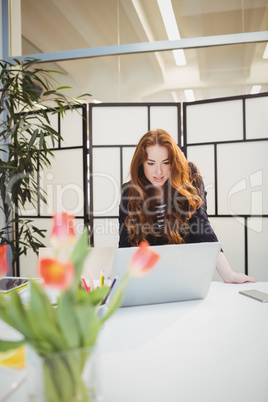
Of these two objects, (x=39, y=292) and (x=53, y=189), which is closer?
(x=39, y=292)

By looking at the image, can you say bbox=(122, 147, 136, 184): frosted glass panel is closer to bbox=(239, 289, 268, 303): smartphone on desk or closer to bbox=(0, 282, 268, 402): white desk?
bbox=(239, 289, 268, 303): smartphone on desk

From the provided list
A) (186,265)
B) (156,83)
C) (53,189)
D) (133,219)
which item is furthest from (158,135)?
(53,189)

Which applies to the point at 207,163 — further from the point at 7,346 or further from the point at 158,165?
the point at 7,346

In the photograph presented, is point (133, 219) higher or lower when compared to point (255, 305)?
higher

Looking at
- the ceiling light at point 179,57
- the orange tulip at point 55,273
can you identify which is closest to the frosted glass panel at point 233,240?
the ceiling light at point 179,57

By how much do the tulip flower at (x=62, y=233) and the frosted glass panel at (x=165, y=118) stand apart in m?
2.92

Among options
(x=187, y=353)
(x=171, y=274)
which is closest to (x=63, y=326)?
(x=187, y=353)

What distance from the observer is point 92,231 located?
3371 mm

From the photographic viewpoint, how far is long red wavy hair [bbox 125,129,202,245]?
6.46 feet

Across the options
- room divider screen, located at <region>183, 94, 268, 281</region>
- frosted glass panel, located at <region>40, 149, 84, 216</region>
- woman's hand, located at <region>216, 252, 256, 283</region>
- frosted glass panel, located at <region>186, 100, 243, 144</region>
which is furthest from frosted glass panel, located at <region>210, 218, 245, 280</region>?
woman's hand, located at <region>216, 252, 256, 283</region>

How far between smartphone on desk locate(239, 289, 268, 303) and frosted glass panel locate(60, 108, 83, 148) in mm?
2539

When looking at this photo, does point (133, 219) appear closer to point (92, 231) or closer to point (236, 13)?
point (92, 231)

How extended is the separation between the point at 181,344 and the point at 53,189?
291 centimetres

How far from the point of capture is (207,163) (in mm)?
3279
